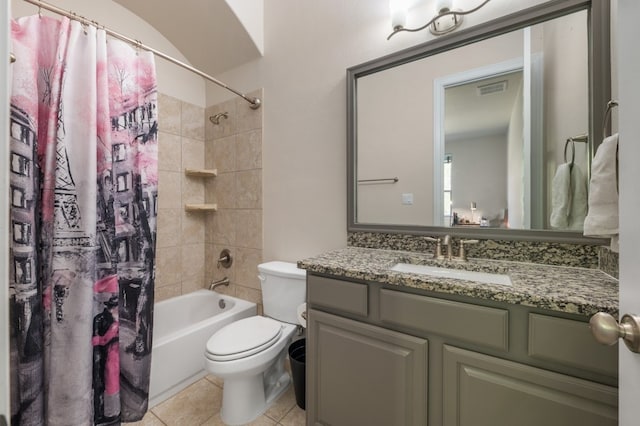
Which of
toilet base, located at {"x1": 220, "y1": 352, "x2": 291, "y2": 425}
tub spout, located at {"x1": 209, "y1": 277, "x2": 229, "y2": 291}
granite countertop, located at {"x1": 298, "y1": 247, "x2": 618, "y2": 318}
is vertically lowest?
toilet base, located at {"x1": 220, "y1": 352, "x2": 291, "y2": 425}

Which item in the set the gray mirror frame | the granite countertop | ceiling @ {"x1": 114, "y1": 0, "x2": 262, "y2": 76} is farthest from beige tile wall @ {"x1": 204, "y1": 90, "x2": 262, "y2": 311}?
the granite countertop

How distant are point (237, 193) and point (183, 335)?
1.08m

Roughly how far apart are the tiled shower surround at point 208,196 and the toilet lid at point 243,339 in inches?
19.8

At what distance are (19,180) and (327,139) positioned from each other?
1.41 meters

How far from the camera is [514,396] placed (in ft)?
2.65

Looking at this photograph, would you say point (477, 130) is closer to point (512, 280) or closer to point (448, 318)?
point (512, 280)

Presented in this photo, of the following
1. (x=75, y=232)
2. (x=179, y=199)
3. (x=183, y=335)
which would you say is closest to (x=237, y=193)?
(x=179, y=199)

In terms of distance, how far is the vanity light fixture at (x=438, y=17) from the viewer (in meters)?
1.26

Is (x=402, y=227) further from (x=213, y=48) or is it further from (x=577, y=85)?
(x=213, y=48)

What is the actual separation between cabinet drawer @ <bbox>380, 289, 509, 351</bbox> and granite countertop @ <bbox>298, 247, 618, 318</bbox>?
0.15ft

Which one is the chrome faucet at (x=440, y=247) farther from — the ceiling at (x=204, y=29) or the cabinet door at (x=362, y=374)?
the ceiling at (x=204, y=29)

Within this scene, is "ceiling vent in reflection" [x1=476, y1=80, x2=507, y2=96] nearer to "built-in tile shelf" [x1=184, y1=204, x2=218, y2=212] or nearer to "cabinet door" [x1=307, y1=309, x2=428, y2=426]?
"cabinet door" [x1=307, y1=309, x2=428, y2=426]

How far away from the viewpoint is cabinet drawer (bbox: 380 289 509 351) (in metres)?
0.83

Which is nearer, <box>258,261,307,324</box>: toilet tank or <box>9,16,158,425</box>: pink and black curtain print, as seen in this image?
<box>9,16,158,425</box>: pink and black curtain print
